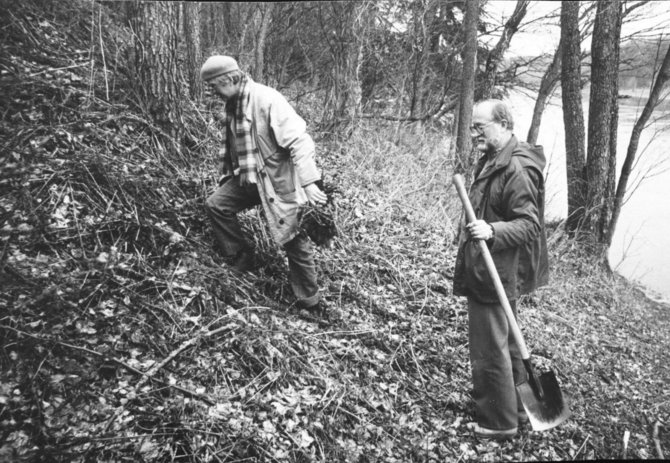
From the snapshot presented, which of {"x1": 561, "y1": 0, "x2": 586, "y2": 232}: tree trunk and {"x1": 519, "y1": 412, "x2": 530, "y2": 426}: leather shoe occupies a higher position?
{"x1": 561, "y1": 0, "x2": 586, "y2": 232}: tree trunk

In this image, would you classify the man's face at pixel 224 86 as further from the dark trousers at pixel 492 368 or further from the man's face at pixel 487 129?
the dark trousers at pixel 492 368

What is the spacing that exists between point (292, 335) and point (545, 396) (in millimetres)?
1931

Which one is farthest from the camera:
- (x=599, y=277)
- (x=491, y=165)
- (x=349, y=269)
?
(x=599, y=277)

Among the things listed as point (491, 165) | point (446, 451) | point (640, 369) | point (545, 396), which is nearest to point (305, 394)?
point (446, 451)

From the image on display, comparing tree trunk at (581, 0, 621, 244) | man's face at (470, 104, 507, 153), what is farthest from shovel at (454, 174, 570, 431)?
tree trunk at (581, 0, 621, 244)

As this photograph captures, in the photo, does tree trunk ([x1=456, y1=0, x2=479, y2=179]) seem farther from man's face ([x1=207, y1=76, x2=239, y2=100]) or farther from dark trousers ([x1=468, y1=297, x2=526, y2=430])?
man's face ([x1=207, y1=76, x2=239, y2=100])

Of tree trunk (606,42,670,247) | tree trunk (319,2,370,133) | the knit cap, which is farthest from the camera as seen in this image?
tree trunk (606,42,670,247)

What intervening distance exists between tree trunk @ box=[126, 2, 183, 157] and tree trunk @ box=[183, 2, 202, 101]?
0.73 metres

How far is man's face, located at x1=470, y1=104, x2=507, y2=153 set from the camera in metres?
3.00

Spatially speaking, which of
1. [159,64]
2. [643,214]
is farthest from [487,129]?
[643,214]

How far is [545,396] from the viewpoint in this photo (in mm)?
3359

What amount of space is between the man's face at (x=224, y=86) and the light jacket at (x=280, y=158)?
0.14m

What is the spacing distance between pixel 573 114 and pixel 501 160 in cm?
644

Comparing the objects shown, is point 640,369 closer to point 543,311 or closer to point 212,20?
point 543,311
